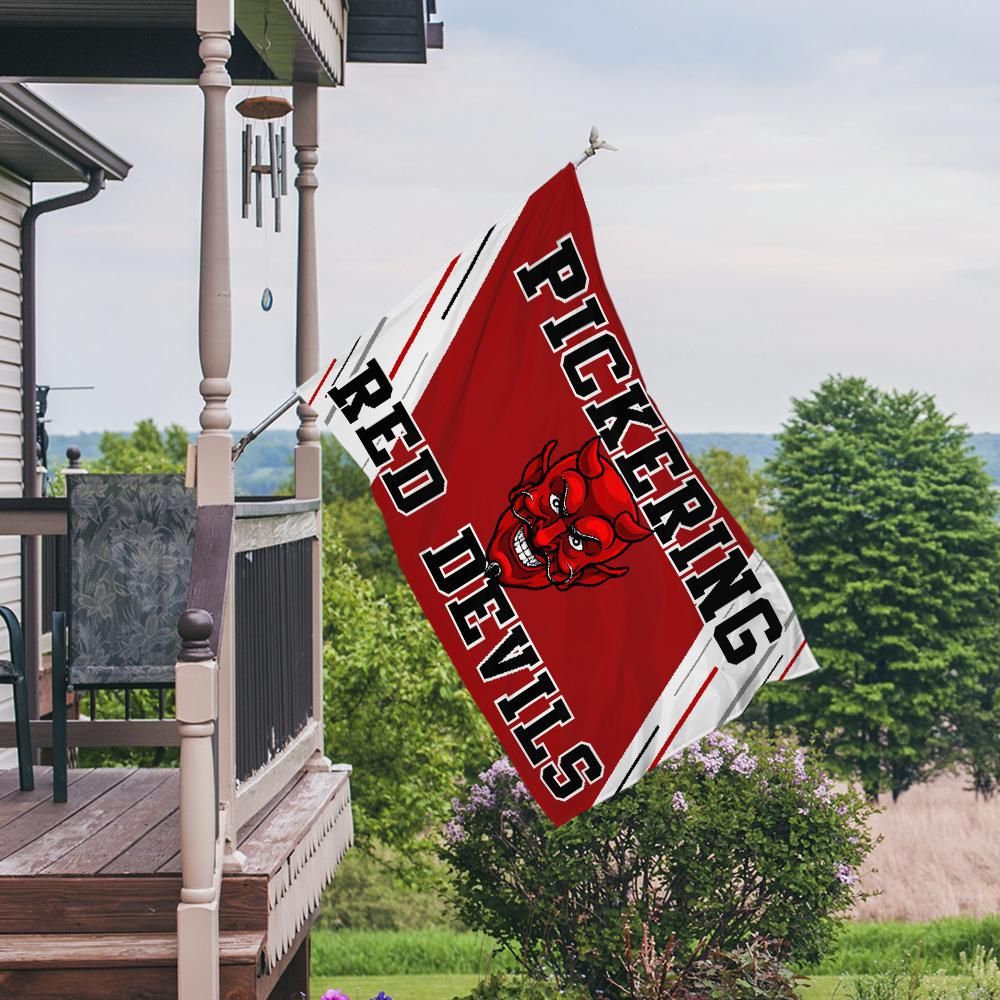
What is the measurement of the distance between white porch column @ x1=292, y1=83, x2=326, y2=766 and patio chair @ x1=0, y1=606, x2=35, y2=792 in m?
1.21

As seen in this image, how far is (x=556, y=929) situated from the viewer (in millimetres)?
9297

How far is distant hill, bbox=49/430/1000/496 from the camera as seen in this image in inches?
1706

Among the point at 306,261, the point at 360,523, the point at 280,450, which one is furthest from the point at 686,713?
the point at 280,450

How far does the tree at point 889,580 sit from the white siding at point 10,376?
21579 mm

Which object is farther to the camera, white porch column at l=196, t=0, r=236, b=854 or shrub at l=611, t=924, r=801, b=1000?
shrub at l=611, t=924, r=801, b=1000

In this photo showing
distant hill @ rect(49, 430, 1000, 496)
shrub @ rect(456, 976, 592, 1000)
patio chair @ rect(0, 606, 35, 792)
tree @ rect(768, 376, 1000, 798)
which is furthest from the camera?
distant hill @ rect(49, 430, 1000, 496)

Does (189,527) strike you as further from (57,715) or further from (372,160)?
(372,160)

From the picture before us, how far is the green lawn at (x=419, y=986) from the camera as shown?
42.5 ft

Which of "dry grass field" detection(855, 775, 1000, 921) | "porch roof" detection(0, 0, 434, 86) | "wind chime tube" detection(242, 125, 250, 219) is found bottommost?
"dry grass field" detection(855, 775, 1000, 921)

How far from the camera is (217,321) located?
4660 millimetres

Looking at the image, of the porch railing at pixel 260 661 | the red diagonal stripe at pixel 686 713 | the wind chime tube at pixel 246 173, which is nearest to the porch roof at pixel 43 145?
the wind chime tube at pixel 246 173

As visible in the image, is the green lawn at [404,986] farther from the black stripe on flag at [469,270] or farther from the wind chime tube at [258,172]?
the black stripe on flag at [469,270]

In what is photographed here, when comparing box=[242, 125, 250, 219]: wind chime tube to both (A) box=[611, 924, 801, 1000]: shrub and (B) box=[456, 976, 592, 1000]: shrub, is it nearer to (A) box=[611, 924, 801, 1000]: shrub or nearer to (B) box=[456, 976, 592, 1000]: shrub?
(A) box=[611, 924, 801, 1000]: shrub

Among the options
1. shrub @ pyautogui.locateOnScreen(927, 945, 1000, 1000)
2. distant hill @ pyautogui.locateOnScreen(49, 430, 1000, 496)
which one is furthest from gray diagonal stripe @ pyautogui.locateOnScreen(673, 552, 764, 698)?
distant hill @ pyautogui.locateOnScreen(49, 430, 1000, 496)
